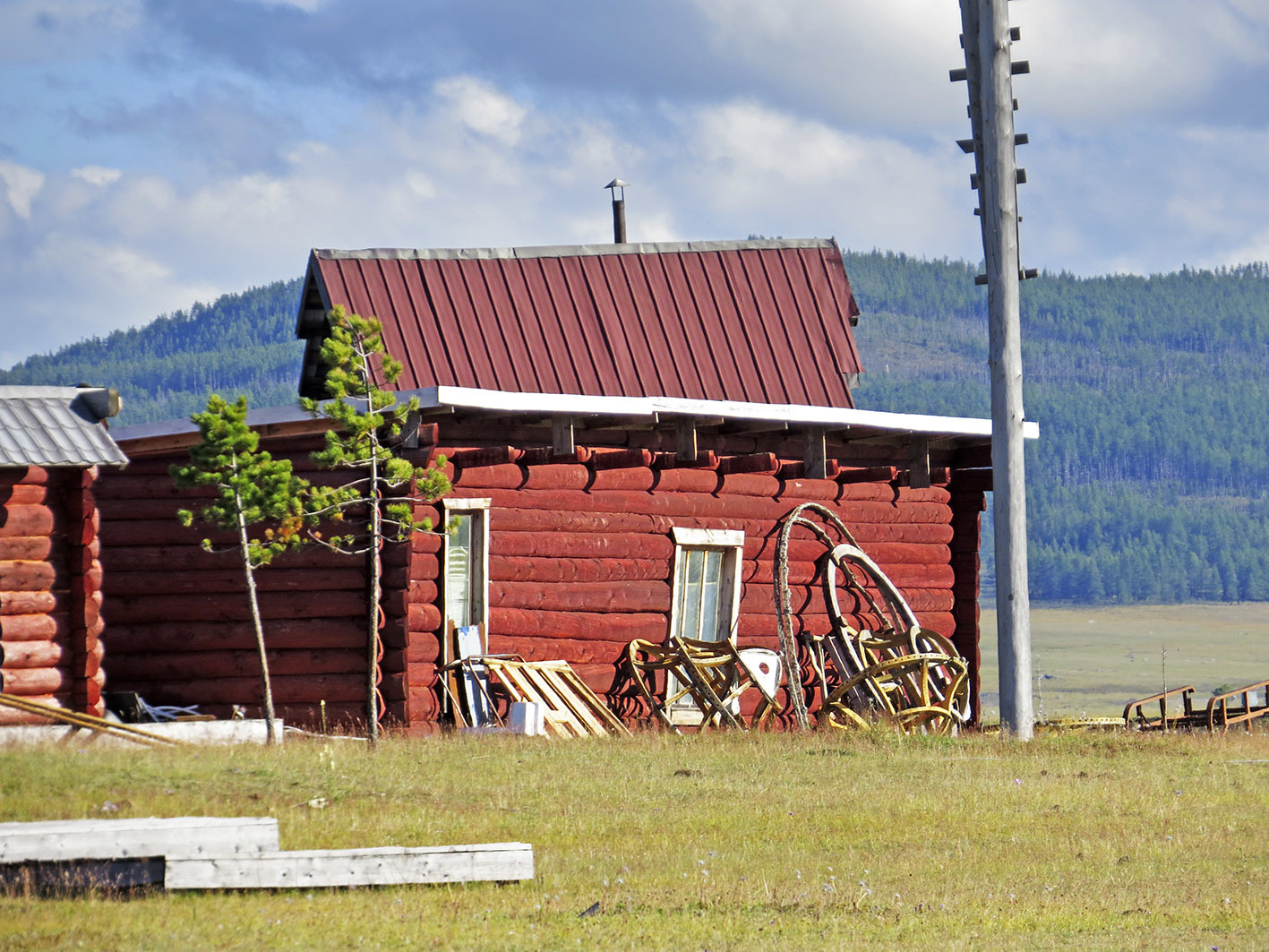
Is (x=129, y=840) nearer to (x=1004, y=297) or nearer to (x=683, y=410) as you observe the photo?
(x=683, y=410)

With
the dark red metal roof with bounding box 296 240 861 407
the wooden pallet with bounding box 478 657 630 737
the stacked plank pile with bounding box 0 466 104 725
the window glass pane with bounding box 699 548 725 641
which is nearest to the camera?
the stacked plank pile with bounding box 0 466 104 725

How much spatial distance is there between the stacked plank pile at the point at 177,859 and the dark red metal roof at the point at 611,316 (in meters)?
10.6

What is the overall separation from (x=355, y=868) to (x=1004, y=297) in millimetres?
9366

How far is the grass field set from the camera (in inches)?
4246

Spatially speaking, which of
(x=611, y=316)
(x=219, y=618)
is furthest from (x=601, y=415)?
(x=611, y=316)

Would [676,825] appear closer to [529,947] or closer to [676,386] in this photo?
[529,947]

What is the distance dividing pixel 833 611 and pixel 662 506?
2285 millimetres

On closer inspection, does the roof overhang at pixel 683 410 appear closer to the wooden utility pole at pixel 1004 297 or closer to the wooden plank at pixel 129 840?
the wooden utility pole at pixel 1004 297

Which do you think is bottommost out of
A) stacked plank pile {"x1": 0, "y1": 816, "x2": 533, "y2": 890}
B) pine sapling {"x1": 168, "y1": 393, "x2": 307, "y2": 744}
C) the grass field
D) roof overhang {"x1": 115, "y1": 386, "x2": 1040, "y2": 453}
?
the grass field

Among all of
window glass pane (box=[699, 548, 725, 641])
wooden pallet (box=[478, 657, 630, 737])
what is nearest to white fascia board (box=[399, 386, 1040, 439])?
window glass pane (box=[699, 548, 725, 641])

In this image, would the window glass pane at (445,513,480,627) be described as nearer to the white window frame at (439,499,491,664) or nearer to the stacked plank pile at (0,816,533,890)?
the white window frame at (439,499,491,664)

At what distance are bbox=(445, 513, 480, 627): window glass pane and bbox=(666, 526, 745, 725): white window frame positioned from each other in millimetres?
2409

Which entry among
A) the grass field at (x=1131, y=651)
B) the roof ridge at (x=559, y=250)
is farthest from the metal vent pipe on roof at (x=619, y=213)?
the grass field at (x=1131, y=651)

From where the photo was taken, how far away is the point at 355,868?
29.1 feet
